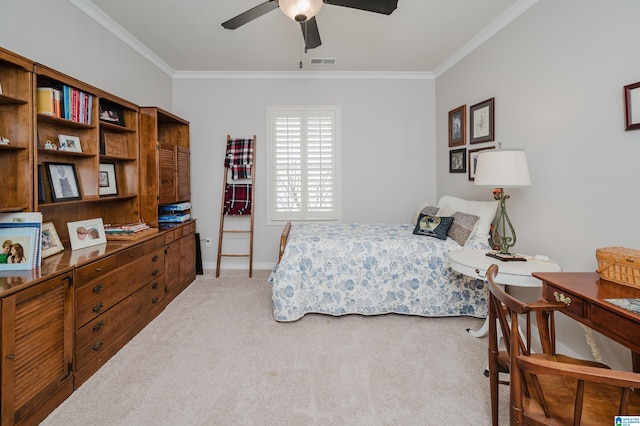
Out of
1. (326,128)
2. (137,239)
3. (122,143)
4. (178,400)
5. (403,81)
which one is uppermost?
(403,81)

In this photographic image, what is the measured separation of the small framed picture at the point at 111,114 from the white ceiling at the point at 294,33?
0.77m

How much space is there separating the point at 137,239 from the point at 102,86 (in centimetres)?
152

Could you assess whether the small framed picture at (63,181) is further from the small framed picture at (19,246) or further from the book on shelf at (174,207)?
the book on shelf at (174,207)

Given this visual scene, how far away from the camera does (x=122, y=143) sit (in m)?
2.97

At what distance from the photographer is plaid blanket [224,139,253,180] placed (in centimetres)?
421

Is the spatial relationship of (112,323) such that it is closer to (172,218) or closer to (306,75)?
(172,218)

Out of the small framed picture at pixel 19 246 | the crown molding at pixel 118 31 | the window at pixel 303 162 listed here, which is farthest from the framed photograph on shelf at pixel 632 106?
the crown molding at pixel 118 31

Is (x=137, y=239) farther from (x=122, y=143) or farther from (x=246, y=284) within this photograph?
(x=246, y=284)

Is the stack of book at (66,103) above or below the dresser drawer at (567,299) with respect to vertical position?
above

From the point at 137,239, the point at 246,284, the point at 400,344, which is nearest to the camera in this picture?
the point at 400,344

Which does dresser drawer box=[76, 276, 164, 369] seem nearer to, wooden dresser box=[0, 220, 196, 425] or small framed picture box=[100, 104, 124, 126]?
wooden dresser box=[0, 220, 196, 425]

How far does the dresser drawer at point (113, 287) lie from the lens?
1.93 m

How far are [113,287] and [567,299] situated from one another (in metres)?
2.81

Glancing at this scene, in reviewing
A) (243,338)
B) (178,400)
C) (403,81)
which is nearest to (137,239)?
Result: (243,338)
